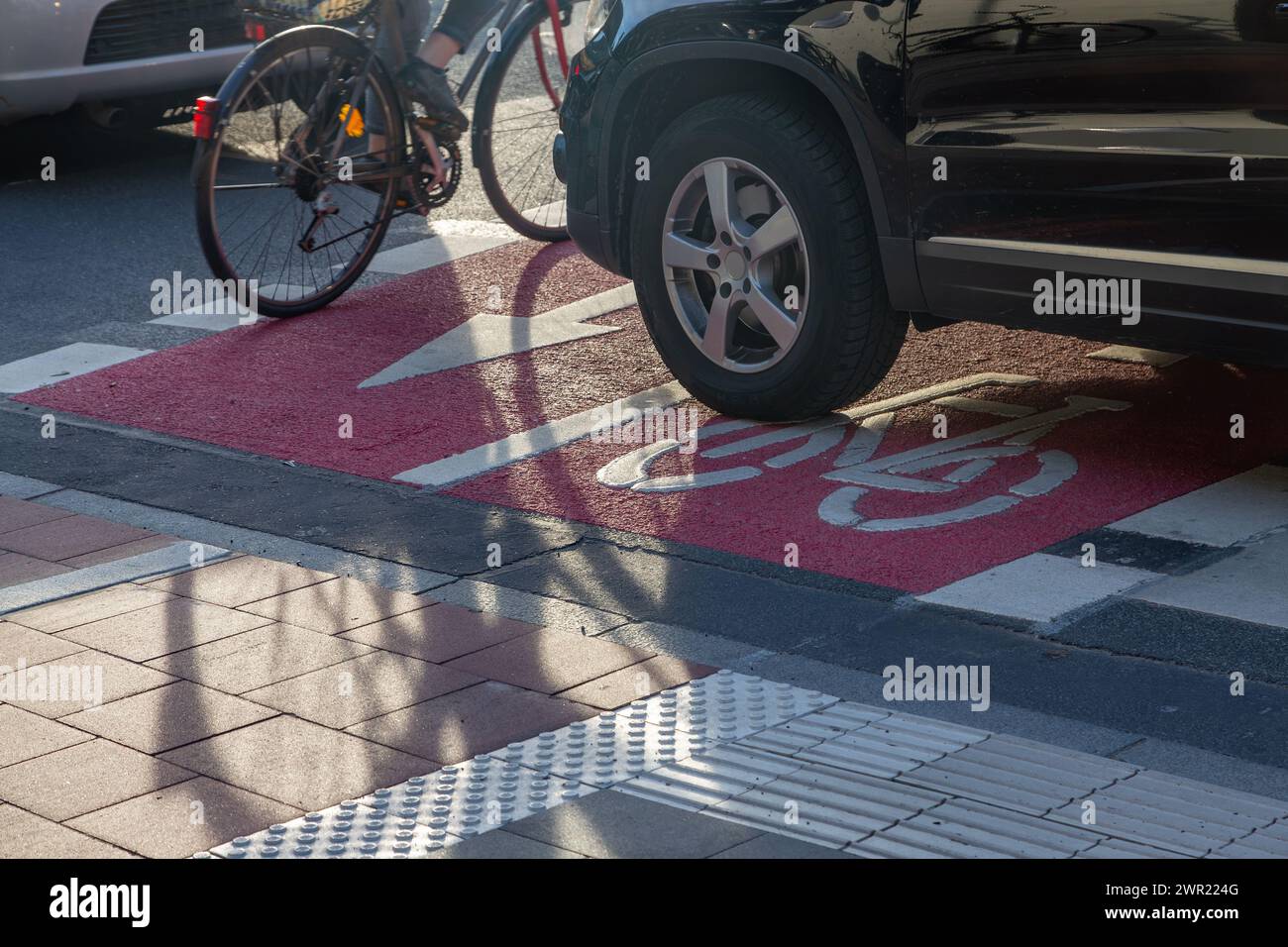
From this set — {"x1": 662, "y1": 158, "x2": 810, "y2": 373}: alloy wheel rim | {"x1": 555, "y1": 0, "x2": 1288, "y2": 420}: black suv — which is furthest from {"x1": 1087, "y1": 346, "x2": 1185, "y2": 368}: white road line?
{"x1": 662, "y1": 158, "x2": 810, "y2": 373}: alloy wheel rim

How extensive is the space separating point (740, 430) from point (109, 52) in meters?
5.22

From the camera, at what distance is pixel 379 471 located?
554 cm

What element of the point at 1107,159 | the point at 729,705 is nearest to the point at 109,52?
the point at 1107,159

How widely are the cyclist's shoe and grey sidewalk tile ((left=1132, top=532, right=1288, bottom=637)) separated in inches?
153

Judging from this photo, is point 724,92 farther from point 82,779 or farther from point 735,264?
point 82,779

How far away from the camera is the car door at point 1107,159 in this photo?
4.38 m

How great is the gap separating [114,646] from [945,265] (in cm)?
235

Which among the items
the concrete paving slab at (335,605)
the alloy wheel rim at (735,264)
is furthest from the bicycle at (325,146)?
the concrete paving slab at (335,605)

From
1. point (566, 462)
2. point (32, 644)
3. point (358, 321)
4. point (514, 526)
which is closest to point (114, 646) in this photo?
point (32, 644)

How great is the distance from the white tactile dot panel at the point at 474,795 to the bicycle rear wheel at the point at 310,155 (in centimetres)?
370

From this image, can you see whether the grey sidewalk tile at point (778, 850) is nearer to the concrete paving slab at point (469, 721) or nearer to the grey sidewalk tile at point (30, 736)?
the concrete paving slab at point (469, 721)

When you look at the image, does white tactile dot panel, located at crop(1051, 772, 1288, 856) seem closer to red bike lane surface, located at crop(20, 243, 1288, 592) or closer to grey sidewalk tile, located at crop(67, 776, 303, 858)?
red bike lane surface, located at crop(20, 243, 1288, 592)
